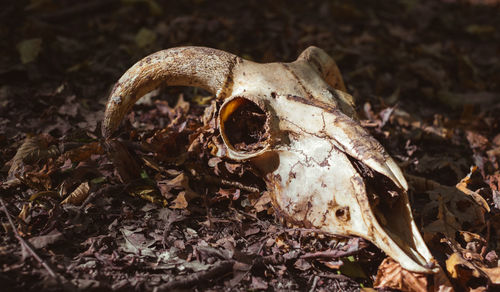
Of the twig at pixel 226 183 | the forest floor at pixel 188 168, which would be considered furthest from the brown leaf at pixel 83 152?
the twig at pixel 226 183

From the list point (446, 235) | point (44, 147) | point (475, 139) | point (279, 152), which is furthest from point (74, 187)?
point (475, 139)

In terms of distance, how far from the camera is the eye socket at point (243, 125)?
267cm

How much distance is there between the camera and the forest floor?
238 cm

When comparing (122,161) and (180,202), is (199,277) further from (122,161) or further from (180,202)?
(122,161)

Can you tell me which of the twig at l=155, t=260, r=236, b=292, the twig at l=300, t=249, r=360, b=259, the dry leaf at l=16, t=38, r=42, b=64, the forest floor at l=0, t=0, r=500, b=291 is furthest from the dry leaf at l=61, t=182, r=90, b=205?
the dry leaf at l=16, t=38, r=42, b=64

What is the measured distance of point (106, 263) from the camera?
Answer: 7.81 feet

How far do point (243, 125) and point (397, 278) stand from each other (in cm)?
132

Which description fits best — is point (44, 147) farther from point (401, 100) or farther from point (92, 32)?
point (401, 100)

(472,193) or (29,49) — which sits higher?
(29,49)

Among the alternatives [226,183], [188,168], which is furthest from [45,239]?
[226,183]

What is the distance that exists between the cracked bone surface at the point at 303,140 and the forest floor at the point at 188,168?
175mm

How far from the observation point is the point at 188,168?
307 cm

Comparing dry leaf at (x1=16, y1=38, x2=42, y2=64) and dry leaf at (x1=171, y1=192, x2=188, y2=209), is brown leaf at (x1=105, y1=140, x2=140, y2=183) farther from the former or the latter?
dry leaf at (x1=16, y1=38, x2=42, y2=64)

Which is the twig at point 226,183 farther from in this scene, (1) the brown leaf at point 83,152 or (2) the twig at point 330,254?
(1) the brown leaf at point 83,152
